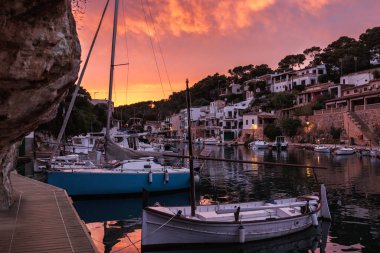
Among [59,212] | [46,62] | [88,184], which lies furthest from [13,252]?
[88,184]

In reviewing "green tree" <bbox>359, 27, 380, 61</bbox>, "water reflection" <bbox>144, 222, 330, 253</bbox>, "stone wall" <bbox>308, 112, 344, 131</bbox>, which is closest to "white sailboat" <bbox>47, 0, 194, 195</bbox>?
"water reflection" <bbox>144, 222, 330, 253</bbox>

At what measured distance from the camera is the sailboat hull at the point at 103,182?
23.1 m

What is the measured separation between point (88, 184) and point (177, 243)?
36.0 feet

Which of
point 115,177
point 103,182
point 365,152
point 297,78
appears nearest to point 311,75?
point 297,78

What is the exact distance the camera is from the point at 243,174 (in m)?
37.9

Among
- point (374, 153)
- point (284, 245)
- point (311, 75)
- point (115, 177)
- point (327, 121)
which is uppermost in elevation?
point (311, 75)

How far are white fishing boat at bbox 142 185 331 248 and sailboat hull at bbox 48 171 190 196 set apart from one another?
900 centimetres

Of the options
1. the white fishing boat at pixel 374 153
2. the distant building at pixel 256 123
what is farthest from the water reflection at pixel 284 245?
the distant building at pixel 256 123

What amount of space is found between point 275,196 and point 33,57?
2338 centimetres

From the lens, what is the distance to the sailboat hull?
23.1 m

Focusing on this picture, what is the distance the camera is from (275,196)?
26.0 meters

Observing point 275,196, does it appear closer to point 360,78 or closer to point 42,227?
point 42,227

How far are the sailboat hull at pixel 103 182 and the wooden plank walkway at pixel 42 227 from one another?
19.0ft

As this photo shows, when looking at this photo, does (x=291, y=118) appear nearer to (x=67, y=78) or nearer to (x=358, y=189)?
(x=358, y=189)
